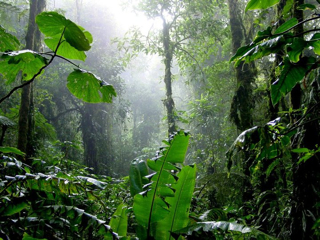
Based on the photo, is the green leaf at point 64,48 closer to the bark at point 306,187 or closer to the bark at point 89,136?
the bark at point 306,187

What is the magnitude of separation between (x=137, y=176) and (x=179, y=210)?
548 mm

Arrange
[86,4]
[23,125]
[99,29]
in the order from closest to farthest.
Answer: [23,125], [99,29], [86,4]

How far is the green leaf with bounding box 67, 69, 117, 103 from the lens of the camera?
151 centimetres

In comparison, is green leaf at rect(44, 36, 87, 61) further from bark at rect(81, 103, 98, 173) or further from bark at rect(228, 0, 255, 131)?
bark at rect(81, 103, 98, 173)

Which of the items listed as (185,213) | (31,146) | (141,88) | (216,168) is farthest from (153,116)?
(185,213)

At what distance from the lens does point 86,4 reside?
20.8 m

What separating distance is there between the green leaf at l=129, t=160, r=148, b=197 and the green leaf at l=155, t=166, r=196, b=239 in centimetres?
36

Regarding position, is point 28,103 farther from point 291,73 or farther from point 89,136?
point 89,136

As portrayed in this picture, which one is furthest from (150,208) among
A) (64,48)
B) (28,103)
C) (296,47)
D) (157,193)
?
(28,103)

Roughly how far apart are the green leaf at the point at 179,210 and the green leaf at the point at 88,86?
0.91 metres

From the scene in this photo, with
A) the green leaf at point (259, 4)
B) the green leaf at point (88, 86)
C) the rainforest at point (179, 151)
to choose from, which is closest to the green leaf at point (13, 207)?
the rainforest at point (179, 151)

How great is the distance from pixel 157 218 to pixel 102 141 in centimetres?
1100

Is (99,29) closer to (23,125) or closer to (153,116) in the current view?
(153,116)

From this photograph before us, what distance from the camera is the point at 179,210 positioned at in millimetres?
2051
